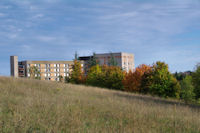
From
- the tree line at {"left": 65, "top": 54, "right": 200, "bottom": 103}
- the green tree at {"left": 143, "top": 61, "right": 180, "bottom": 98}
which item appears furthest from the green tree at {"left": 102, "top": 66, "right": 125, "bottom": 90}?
the green tree at {"left": 143, "top": 61, "right": 180, "bottom": 98}

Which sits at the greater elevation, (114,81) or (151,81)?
(151,81)

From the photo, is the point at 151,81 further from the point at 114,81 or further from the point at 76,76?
the point at 76,76

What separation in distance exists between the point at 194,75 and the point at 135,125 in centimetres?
2575

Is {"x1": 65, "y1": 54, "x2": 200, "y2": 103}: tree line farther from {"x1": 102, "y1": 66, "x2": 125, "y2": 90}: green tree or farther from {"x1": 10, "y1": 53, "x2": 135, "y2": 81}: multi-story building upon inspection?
{"x1": 10, "y1": 53, "x2": 135, "y2": 81}: multi-story building

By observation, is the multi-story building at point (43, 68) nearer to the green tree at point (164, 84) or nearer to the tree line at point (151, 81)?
the tree line at point (151, 81)

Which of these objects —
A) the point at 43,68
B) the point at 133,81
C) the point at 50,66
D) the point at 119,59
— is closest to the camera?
the point at 133,81

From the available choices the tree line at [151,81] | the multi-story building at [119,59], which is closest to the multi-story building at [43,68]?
the multi-story building at [119,59]

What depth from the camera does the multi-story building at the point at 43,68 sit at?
11076 cm

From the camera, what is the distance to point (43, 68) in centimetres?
12138

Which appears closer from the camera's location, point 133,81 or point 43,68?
point 133,81

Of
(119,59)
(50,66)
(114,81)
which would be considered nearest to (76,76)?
(114,81)

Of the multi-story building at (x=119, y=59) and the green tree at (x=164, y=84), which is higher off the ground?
the multi-story building at (x=119, y=59)

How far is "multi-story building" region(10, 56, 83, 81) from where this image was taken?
111 m

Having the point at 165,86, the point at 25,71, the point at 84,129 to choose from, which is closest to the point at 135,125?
the point at 84,129
